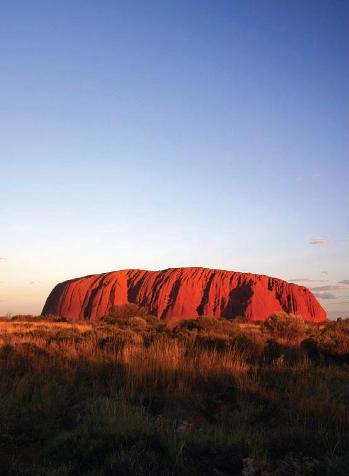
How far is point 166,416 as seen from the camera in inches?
256

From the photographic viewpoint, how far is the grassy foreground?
455 centimetres

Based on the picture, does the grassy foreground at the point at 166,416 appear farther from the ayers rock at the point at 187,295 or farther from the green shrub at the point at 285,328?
the ayers rock at the point at 187,295

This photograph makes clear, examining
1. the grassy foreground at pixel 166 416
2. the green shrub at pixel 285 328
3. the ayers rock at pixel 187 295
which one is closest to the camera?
the grassy foreground at pixel 166 416

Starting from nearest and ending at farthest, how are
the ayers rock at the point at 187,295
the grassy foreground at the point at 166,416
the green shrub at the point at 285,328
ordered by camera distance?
the grassy foreground at the point at 166,416, the green shrub at the point at 285,328, the ayers rock at the point at 187,295

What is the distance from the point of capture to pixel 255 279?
81062 mm

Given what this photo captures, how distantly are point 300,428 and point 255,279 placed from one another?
7667cm

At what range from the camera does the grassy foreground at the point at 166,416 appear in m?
4.55

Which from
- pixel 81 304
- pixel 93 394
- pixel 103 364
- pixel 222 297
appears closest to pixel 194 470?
pixel 93 394

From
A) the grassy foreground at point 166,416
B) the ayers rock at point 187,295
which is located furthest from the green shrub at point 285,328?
the ayers rock at point 187,295

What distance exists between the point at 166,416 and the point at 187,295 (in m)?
71.2

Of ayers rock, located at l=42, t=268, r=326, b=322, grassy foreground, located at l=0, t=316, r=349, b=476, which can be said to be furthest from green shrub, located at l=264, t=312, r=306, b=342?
ayers rock, located at l=42, t=268, r=326, b=322

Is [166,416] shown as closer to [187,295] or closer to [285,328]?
[285,328]

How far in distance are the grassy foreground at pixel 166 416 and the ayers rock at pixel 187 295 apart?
62.5 meters

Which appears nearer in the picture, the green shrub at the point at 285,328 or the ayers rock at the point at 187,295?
the green shrub at the point at 285,328
